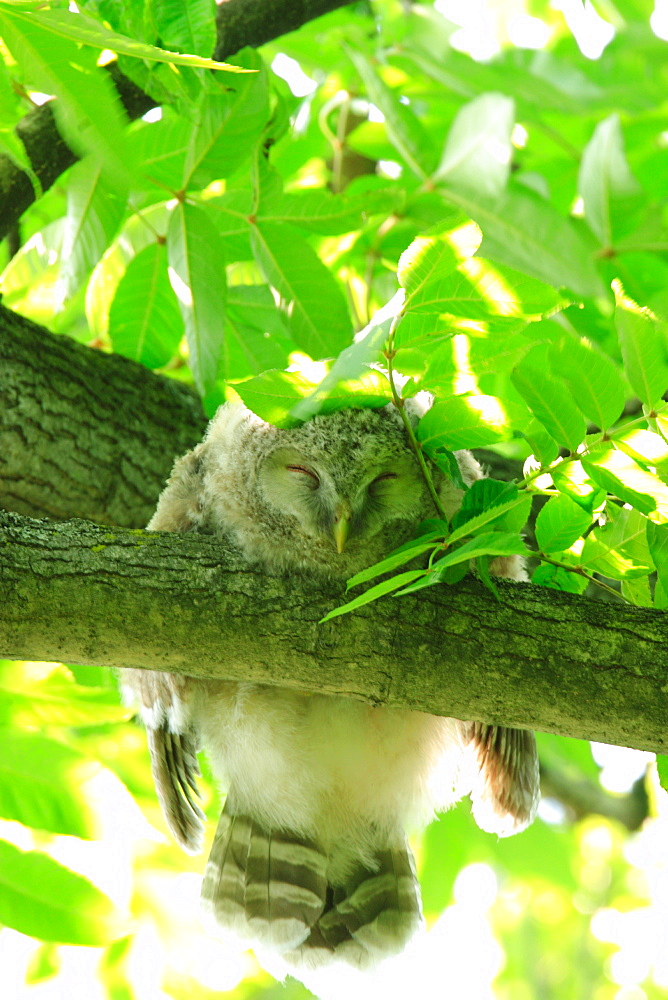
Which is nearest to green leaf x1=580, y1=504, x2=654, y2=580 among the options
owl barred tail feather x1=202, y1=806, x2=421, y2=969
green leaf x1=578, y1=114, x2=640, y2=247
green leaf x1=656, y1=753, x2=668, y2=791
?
green leaf x1=656, y1=753, x2=668, y2=791

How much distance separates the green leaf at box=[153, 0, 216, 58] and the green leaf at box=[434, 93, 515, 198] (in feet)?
1.98

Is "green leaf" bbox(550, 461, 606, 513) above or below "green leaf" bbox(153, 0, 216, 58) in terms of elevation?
below

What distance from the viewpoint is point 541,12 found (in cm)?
349

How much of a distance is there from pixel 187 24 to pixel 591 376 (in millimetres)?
870

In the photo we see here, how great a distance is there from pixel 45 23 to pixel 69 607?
Answer: 87cm

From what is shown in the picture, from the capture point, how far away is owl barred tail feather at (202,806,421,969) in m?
2.12

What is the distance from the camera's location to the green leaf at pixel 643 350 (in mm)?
1218

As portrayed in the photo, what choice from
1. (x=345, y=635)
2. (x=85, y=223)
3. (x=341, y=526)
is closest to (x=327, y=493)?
(x=341, y=526)

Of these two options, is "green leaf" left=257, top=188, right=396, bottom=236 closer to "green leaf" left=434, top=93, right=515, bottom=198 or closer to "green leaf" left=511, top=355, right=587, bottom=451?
"green leaf" left=434, top=93, right=515, bottom=198

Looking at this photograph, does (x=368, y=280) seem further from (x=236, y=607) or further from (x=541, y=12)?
(x=541, y=12)

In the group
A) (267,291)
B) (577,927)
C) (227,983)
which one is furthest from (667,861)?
(267,291)

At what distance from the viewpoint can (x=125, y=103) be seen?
2.14m

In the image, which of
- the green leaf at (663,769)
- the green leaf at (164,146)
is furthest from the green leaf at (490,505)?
the green leaf at (164,146)

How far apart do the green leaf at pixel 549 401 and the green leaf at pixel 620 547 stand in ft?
0.76
